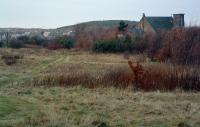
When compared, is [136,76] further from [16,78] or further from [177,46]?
[177,46]

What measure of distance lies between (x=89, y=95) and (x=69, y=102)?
214 centimetres

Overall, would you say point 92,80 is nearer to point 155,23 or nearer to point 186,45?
point 186,45

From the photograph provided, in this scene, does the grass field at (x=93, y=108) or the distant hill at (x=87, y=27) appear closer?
the grass field at (x=93, y=108)

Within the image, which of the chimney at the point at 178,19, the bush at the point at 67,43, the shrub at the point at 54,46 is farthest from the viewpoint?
the chimney at the point at 178,19

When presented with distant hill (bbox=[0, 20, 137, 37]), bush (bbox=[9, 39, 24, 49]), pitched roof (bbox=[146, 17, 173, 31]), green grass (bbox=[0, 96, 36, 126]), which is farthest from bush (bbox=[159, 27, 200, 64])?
distant hill (bbox=[0, 20, 137, 37])

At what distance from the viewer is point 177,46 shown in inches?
1344

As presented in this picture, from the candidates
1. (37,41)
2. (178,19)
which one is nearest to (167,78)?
(178,19)

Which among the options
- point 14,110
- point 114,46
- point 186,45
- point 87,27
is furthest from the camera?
point 87,27

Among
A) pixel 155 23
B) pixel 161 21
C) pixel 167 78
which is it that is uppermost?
pixel 161 21

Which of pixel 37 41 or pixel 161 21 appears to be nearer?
pixel 37 41

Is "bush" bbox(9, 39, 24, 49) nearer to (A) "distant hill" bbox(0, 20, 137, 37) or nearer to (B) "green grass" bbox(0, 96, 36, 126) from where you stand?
(A) "distant hill" bbox(0, 20, 137, 37)

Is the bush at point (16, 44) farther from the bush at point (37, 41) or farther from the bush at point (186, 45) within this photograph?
the bush at point (186, 45)

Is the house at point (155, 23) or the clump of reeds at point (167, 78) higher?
the house at point (155, 23)

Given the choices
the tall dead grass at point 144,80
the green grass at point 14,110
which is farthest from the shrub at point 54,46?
the green grass at point 14,110
